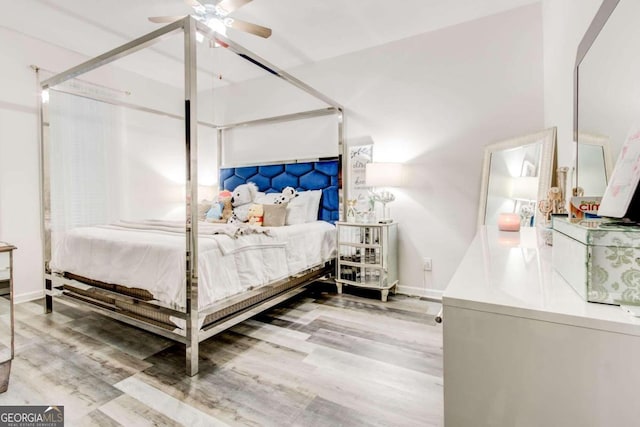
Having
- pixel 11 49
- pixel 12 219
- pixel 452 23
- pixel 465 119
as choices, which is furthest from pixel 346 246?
pixel 11 49

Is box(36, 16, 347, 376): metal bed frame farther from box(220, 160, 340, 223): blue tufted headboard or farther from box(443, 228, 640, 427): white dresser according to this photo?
box(443, 228, 640, 427): white dresser

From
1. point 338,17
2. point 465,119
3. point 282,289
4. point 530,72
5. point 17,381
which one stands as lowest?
point 17,381

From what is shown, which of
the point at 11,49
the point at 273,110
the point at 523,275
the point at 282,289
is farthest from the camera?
the point at 273,110

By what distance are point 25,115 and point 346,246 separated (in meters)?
3.47

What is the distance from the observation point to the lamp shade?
10.3 feet

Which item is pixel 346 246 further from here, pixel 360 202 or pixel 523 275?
pixel 523 275

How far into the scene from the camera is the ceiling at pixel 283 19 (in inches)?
104

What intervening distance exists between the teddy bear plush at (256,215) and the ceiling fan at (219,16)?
1648 millimetres

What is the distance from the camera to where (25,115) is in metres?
3.09

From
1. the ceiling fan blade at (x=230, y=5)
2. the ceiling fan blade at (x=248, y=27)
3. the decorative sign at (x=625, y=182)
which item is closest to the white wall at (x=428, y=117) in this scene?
the ceiling fan blade at (x=248, y=27)

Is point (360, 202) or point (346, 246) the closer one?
point (346, 246)

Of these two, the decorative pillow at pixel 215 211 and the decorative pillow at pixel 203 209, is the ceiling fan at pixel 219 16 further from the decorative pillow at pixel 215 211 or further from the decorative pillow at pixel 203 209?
the decorative pillow at pixel 203 209

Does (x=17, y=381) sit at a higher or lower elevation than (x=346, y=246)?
lower

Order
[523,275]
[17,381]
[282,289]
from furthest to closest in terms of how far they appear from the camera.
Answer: [282,289], [17,381], [523,275]
